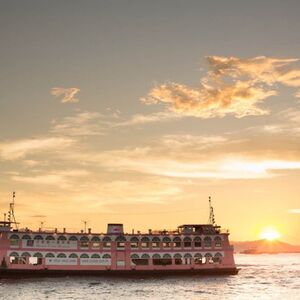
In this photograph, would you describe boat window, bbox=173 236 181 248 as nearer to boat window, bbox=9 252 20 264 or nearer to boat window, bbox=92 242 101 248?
boat window, bbox=92 242 101 248

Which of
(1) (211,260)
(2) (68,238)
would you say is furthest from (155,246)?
(2) (68,238)

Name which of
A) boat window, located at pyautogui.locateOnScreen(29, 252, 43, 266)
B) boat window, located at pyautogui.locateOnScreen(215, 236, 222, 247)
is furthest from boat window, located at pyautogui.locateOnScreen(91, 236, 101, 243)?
boat window, located at pyautogui.locateOnScreen(215, 236, 222, 247)

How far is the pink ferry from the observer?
70188 millimetres

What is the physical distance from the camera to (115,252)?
73.4 metres

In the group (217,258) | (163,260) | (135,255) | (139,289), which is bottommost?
(139,289)

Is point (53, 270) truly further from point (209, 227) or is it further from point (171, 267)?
point (209, 227)

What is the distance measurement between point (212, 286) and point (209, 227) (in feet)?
55.4

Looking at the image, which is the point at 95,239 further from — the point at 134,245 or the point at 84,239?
the point at 134,245

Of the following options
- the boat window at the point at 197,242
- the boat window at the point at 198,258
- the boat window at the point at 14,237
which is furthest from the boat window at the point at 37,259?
the boat window at the point at 197,242

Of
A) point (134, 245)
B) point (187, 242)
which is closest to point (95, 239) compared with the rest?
→ point (134, 245)

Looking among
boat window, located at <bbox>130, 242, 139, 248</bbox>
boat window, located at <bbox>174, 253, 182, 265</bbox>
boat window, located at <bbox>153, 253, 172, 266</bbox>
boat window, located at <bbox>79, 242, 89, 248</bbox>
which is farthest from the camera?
boat window, located at <bbox>174, 253, 182, 265</bbox>

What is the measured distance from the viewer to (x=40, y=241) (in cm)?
7188

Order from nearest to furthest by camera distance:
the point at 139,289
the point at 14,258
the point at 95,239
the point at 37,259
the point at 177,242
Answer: the point at 139,289 < the point at 14,258 < the point at 37,259 < the point at 95,239 < the point at 177,242

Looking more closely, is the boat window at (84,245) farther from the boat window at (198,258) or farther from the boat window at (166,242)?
the boat window at (198,258)
